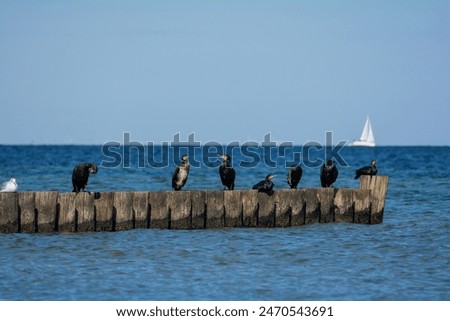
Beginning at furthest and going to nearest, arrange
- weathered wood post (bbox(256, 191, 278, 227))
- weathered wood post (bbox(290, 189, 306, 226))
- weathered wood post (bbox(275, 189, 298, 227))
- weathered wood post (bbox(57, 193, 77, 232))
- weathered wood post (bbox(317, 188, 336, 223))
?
weathered wood post (bbox(317, 188, 336, 223)) < weathered wood post (bbox(290, 189, 306, 226)) < weathered wood post (bbox(275, 189, 298, 227)) < weathered wood post (bbox(256, 191, 278, 227)) < weathered wood post (bbox(57, 193, 77, 232))

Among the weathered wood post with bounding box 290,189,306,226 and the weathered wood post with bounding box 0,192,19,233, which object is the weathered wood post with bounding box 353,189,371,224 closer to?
the weathered wood post with bounding box 290,189,306,226

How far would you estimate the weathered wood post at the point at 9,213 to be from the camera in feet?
63.2

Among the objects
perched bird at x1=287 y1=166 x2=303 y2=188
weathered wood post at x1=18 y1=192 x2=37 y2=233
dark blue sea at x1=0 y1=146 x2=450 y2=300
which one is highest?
perched bird at x1=287 y1=166 x2=303 y2=188

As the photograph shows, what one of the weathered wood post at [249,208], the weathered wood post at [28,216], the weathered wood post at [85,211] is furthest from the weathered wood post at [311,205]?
the weathered wood post at [28,216]

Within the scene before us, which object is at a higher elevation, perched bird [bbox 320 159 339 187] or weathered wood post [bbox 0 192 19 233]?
perched bird [bbox 320 159 339 187]

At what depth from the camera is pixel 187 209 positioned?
20.5 m

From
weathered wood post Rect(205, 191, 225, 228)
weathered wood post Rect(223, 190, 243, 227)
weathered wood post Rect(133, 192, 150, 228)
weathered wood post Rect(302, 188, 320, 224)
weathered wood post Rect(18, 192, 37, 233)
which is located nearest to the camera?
weathered wood post Rect(18, 192, 37, 233)

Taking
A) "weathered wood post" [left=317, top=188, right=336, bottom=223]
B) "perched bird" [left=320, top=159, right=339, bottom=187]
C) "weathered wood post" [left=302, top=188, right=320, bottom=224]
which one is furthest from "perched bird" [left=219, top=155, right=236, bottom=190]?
"perched bird" [left=320, top=159, right=339, bottom=187]

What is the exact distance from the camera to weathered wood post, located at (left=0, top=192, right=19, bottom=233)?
19.3 metres

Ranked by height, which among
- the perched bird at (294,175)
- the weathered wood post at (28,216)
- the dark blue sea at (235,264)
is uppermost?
the perched bird at (294,175)

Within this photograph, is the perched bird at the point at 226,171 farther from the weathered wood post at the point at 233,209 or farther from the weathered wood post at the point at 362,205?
the weathered wood post at the point at 362,205

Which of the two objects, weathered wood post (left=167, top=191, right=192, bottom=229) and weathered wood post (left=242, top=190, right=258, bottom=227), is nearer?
weathered wood post (left=167, top=191, right=192, bottom=229)
